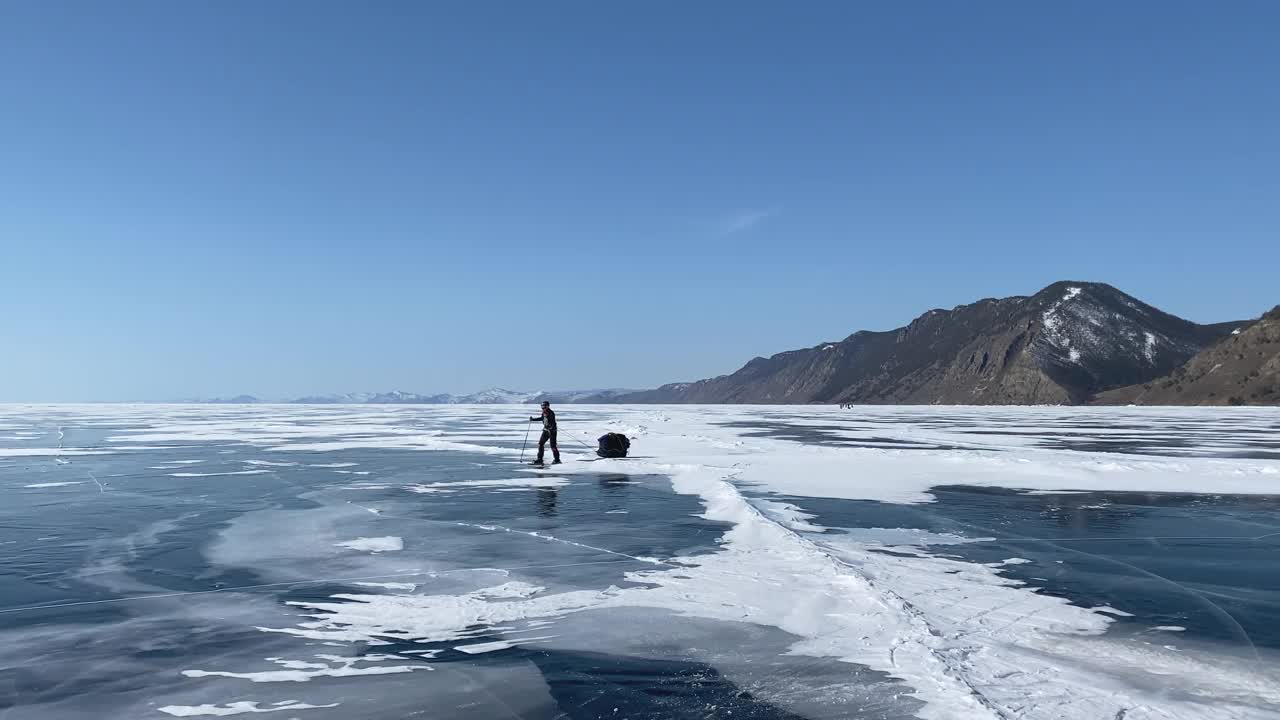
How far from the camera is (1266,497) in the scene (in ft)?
53.5

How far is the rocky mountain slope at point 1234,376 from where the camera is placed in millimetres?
117438

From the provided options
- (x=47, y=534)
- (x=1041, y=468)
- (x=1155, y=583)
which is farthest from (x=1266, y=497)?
(x=47, y=534)

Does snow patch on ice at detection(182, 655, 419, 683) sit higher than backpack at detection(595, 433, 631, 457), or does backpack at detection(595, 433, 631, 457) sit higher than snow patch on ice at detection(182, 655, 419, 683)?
backpack at detection(595, 433, 631, 457)

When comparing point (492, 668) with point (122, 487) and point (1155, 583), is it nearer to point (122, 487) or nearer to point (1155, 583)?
point (1155, 583)

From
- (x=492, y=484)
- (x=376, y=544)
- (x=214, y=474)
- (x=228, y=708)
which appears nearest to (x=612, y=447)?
(x=492, y=484)

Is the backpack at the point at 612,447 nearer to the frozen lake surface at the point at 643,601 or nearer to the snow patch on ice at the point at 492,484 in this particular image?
the snow patch on ice at the point at 492,484

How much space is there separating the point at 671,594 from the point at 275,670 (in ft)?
12.9

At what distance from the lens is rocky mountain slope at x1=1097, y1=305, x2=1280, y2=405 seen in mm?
117438

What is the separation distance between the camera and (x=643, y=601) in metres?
8.27

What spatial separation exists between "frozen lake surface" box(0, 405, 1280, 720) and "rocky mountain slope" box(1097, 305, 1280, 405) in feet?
410

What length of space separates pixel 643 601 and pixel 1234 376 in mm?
149576

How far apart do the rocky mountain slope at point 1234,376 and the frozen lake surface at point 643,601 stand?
125 meters

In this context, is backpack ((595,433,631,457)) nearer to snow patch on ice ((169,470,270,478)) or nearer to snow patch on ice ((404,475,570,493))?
snow patch on ice ((404,475,570,493))

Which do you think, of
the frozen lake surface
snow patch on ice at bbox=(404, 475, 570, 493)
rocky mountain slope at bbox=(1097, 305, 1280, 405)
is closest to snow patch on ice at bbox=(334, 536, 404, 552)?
the frozen lake surface
